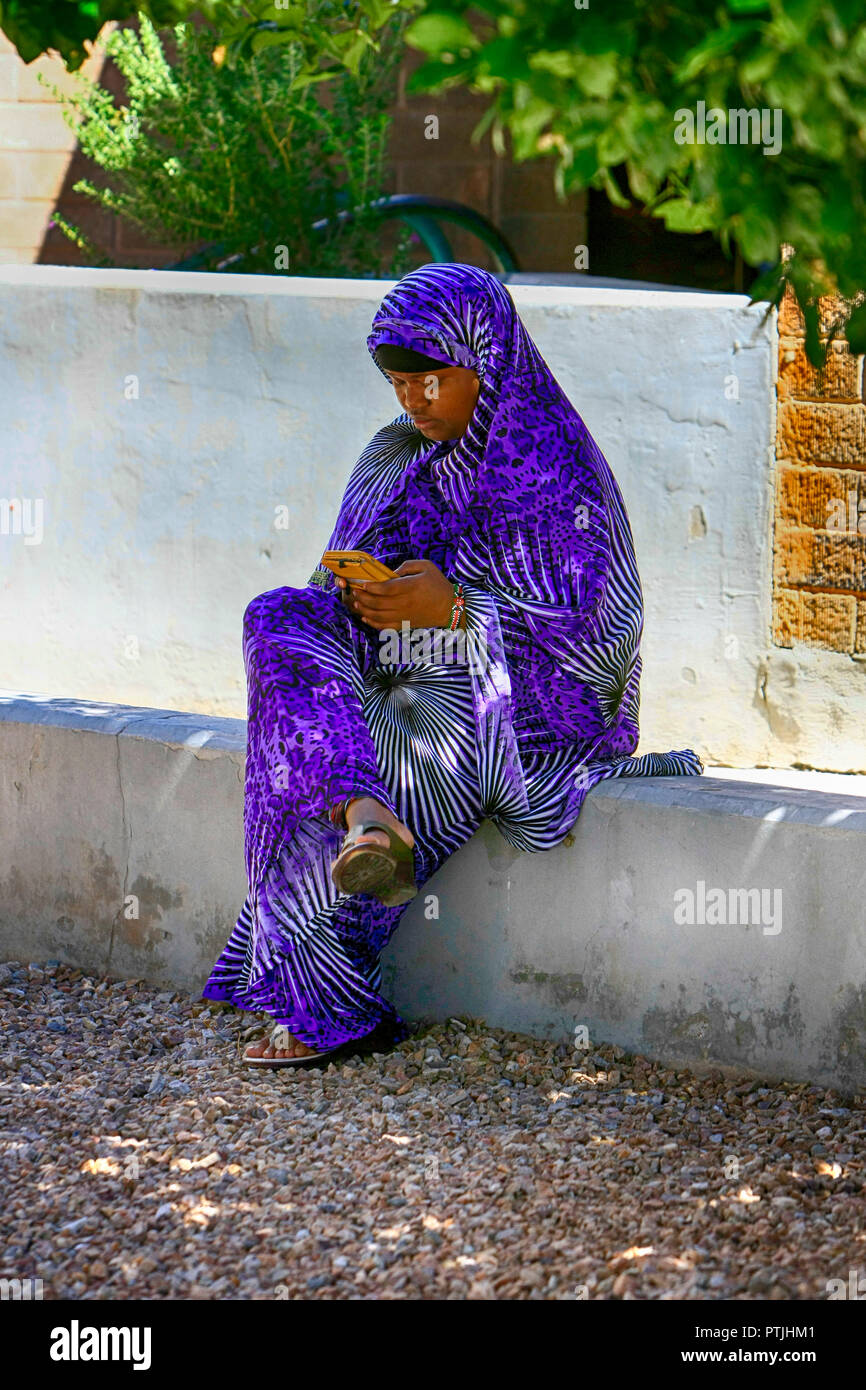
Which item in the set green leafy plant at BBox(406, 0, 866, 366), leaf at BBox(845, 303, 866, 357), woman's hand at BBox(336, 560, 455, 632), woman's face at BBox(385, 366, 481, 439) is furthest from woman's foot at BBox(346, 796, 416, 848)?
green leafy plant at BBox(406, 0, 866, 366)

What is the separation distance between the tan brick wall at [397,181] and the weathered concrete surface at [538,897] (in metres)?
4.88

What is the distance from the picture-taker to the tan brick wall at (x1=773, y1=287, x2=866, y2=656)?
5793 millimetres

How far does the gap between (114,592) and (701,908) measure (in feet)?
12.6

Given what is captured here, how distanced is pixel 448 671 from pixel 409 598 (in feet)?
0.70

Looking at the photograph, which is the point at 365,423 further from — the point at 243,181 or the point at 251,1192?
the point at 251,1192

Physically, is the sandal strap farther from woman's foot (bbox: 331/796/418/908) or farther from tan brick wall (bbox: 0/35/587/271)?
tan brick wall (bbox: 0/35/587/271)

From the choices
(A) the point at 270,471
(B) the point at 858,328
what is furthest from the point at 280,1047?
(A) the point at 270,471

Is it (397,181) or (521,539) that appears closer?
(521,539)

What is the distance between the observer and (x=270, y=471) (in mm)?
6566

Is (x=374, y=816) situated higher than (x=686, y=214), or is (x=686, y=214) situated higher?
(x=686, y=214)

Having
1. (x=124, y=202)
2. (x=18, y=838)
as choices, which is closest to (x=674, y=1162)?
(x=18, y=838)

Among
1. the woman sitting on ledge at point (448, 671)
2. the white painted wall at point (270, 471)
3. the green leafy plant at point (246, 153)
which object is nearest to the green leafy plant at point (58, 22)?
the woman sitting on ledge at point (448, 671)

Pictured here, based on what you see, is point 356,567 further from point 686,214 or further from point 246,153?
point 246,153

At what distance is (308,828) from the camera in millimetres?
3594
